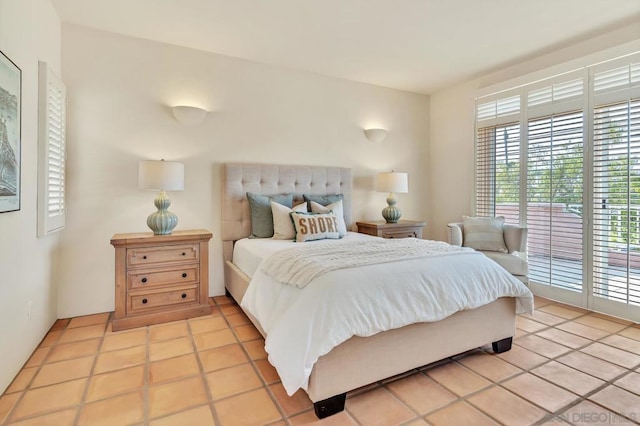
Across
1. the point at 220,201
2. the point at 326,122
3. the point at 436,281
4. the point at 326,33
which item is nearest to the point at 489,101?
the point at 326,122

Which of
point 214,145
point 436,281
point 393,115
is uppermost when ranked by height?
point 393,115

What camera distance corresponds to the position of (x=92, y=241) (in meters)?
3.03

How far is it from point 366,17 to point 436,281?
226 cm

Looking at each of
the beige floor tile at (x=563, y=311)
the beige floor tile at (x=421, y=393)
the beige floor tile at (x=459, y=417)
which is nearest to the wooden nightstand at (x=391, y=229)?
the beige floor tile at (x=563, y=311)

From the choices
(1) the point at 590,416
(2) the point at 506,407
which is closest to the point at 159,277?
(2) the point at 506,407

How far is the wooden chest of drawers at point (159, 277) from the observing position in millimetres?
2725

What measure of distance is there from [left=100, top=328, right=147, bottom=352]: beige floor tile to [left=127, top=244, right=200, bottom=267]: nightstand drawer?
0.55 meters

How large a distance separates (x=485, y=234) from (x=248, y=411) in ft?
10.1

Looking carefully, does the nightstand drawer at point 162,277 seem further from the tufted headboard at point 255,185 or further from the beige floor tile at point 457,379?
the beige floor tile at point 457,379

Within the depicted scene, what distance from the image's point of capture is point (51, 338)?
100 inches

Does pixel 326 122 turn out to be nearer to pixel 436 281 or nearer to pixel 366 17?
pixel 366 17

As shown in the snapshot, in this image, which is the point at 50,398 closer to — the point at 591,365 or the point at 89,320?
the point at 89,320

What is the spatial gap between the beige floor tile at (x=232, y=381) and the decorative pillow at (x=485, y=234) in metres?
2.81

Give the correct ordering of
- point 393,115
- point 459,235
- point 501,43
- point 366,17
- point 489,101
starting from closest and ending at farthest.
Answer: point 366,17 < point 501,43 < point 459,235 < point 489,101 < point 393,115
